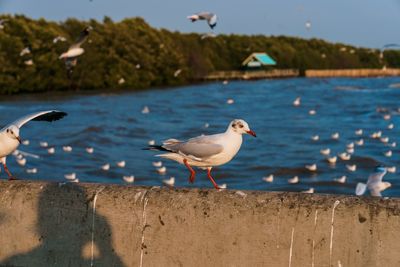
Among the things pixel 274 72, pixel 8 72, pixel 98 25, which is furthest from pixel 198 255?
pixel 274 72

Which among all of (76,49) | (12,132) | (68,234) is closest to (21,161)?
(76,49)

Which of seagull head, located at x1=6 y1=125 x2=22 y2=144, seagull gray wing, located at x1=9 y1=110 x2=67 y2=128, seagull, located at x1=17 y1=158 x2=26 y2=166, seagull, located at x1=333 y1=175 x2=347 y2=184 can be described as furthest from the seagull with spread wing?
seagull head, located at x1=6 y1=125 x2=22 y2=144

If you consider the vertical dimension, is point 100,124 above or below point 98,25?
below

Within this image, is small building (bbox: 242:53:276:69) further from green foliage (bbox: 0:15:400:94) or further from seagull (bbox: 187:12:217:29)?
seagull (bbox: 187:12:217:29)

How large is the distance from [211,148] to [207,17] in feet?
23.6

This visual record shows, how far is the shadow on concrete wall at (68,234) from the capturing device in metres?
5.61

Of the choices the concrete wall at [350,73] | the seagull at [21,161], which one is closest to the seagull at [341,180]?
the seagull at [21,161]

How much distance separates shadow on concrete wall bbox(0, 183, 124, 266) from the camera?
561 centimetres

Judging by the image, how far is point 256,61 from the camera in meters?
126

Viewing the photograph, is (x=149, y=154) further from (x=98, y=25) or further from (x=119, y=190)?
(x=98, y=25)

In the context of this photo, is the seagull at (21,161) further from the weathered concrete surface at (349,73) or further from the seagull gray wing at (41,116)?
the weathered concrete surface at (349,73)

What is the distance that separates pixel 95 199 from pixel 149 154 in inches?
799

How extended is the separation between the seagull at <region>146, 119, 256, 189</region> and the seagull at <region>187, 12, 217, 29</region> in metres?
6.64

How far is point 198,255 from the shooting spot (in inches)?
211
